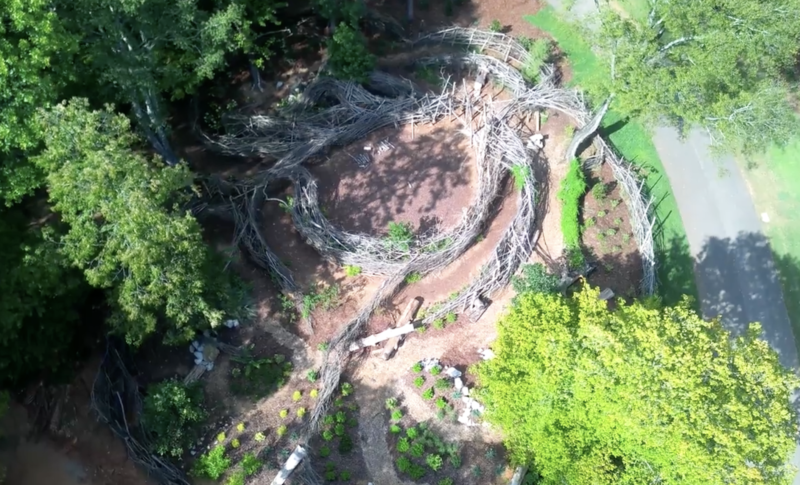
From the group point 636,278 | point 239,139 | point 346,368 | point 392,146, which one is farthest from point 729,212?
point 239,139

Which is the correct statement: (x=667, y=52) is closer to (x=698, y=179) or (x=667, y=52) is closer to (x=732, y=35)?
(x=732, y=35)

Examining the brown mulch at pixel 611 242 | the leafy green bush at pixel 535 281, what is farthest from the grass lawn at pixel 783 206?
the leafy green bush at pixel 535 281

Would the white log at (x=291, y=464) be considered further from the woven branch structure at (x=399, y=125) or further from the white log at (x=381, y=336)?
the white log at (x=381, y=336)

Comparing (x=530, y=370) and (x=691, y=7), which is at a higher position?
(x=691, y=7)

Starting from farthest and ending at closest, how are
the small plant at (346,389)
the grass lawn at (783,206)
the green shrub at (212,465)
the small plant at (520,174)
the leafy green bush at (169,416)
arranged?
the small plant at (520,174) < the grass lawn at (783,206) < the small plant at (346,389) < the green shrub at (212,465) < the leafy green bush at (169,416)

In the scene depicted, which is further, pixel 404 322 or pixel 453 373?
pixel 404 322

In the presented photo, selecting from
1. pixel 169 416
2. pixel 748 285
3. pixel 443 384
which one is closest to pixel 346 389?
pixel 443 384

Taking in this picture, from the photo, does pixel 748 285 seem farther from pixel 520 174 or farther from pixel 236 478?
pixel 236 478
